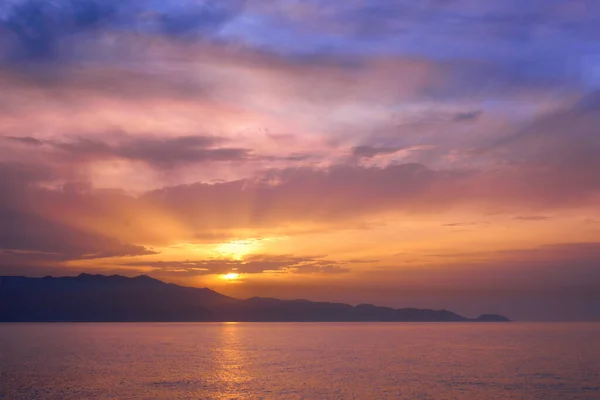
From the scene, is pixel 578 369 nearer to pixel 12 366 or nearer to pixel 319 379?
pixel 319 379

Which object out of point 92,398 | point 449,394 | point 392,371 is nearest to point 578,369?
point 392,371

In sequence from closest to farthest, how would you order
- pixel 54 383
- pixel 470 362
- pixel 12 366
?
pixel 54 383 → pixel 12 366 → pixel 470 362

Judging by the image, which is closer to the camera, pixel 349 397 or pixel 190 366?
pixel 349 397

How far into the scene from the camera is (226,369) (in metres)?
101

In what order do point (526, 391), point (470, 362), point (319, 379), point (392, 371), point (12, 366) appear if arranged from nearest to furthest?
point (526, 391) < point (319, 379) < point (392, 371) < point (12, 366) < point (470, 362)

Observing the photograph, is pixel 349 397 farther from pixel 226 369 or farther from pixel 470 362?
pixel 470 362

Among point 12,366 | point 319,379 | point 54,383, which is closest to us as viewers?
point 54,383

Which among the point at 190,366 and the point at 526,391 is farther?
the point at 190,366

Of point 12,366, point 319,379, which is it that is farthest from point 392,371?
point 12,366

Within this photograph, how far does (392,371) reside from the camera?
95500 mm

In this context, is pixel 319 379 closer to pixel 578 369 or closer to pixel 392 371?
pixel 392 371

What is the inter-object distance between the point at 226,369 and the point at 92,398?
36.7m

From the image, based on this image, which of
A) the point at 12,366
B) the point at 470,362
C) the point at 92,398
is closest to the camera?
the point at 92,398

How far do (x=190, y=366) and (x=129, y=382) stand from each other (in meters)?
26.4
